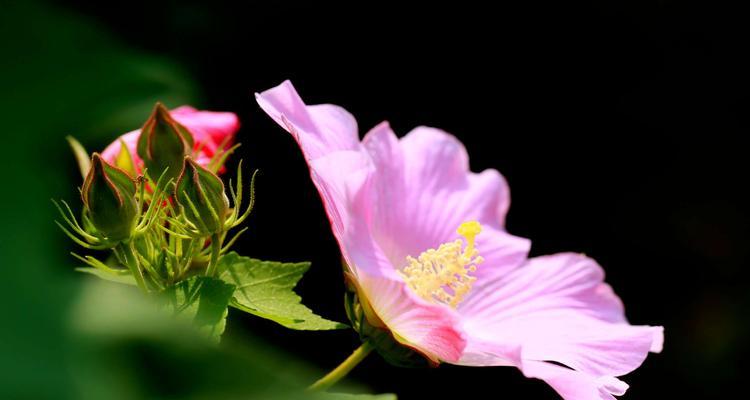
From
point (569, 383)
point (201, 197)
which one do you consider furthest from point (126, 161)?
point (569, 383)

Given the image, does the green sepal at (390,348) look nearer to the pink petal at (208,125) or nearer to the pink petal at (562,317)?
the pink petal at (562,317)

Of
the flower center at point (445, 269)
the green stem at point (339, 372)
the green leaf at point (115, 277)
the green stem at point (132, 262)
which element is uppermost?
the green stem at point (132, 262)

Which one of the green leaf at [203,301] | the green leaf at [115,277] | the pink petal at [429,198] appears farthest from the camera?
the pink petal at [429,198]

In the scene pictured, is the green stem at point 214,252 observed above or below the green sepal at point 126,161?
below

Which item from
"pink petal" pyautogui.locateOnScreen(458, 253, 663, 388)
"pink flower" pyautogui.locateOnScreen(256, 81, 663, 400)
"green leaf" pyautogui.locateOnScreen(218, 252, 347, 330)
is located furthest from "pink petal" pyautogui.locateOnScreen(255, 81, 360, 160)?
"pink petal" pyautogui.locateOnScreen(458, 253, 663, 388)

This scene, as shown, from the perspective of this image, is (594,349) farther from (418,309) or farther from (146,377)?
(146,377)

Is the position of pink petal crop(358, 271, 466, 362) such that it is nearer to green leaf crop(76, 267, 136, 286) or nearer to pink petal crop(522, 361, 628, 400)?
pink petal crop(522, 361, 628, 400)

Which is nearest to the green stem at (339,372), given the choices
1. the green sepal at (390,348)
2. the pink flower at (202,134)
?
the green sepal at (390,348)

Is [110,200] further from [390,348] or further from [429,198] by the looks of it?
[429,198]
